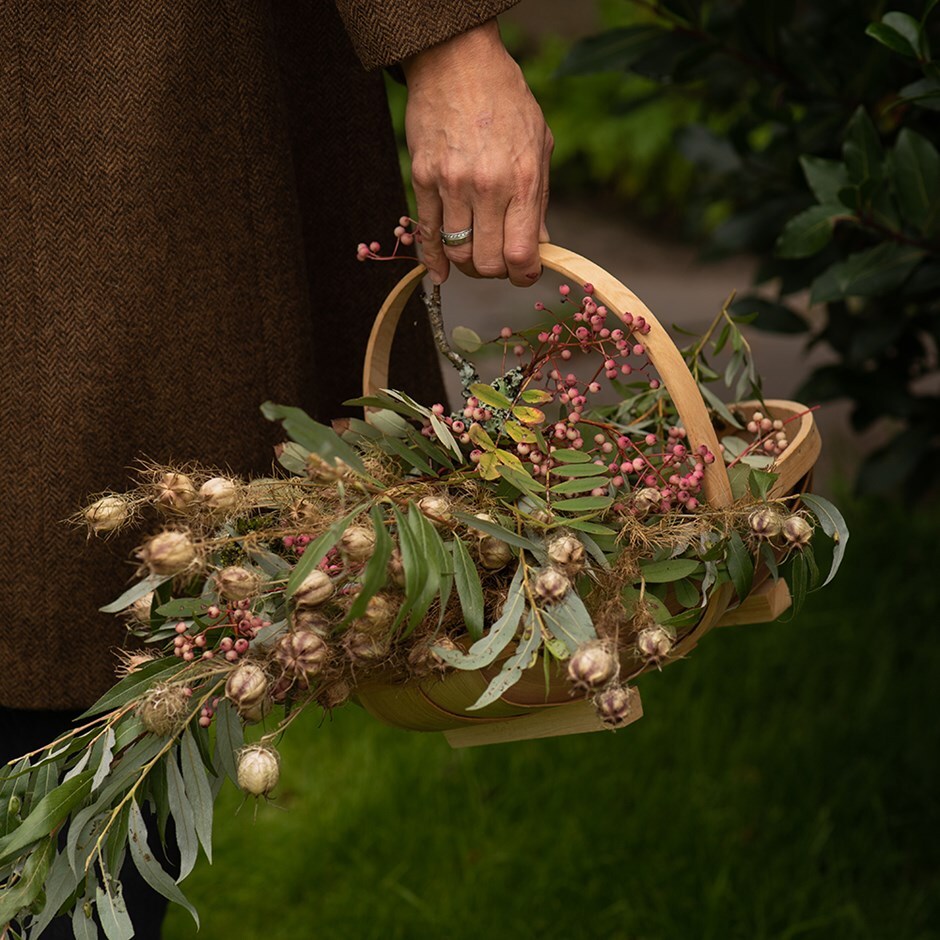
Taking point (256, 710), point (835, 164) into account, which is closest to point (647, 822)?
point (835, 164)

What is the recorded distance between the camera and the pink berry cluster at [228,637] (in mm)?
958

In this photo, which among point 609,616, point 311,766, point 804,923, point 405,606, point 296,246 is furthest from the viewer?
point 311,766

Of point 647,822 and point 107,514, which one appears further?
point 647,822

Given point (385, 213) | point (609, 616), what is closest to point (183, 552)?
point (609, 616)

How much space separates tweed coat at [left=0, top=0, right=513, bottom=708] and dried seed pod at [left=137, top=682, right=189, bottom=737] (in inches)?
11.0

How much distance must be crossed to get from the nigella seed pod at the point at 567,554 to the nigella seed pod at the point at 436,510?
86 mm

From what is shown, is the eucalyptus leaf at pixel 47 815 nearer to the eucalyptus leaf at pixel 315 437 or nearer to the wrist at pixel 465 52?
the eucalyptus leaf at pixel 315 437

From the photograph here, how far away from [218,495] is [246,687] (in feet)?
0.52

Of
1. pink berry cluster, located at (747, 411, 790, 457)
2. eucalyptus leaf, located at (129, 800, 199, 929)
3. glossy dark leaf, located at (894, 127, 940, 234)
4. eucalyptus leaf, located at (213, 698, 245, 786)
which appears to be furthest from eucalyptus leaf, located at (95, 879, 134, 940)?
glossy dark leaf, located at (894, 127, 940, 234)

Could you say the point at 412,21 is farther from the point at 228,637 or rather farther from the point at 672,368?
the point at 228,637

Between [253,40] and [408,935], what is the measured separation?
1402 millimetres

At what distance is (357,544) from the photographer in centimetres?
92

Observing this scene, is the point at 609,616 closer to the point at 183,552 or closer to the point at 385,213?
the point at 183,552

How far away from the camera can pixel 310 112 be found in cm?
138
